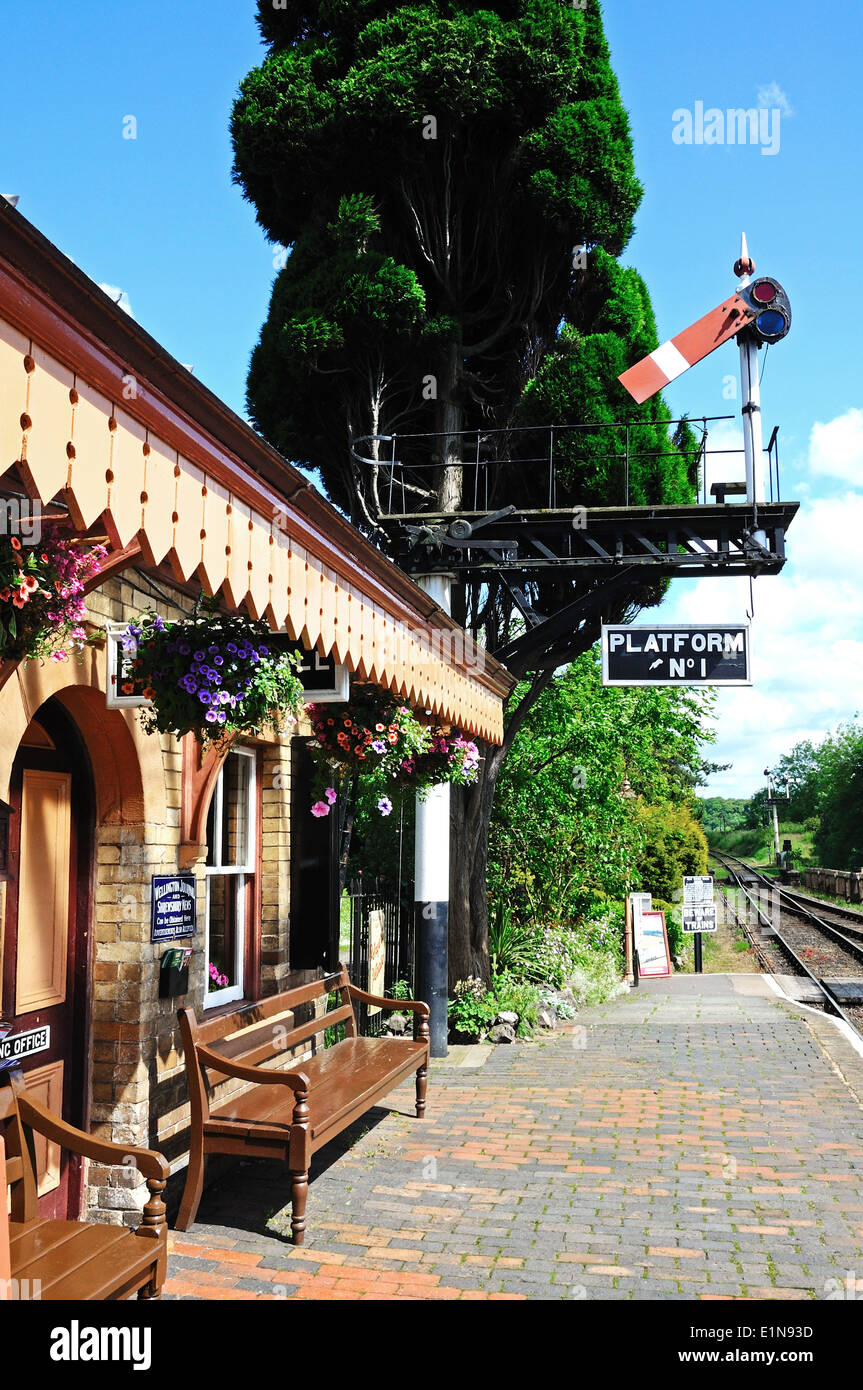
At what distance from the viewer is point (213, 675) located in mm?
4230

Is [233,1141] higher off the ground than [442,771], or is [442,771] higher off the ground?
[442,771]

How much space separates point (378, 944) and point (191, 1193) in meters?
4.93

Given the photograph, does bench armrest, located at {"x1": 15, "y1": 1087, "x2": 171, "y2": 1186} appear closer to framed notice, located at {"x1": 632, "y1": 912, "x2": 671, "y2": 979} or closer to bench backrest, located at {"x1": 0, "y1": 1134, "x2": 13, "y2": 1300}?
bench backrest, located at {"x1": 0, "y1": 1134, "x2": 13, "y2": 1300}

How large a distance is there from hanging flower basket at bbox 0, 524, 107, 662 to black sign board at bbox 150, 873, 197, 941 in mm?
2121

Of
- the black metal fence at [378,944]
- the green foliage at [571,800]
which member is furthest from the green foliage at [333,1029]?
the green foliage at [571,800]

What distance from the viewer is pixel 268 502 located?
3623 mm

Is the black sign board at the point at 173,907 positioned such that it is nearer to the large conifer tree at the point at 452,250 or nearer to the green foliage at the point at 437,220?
the large conifer tree at the point at 452,250

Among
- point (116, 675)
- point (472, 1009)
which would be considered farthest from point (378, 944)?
point (116, 675)

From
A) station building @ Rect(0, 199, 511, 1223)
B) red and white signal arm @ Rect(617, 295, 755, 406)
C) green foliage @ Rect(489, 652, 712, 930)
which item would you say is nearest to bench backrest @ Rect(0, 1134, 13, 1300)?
station building @ Rect(0, 199, 511, 1223)

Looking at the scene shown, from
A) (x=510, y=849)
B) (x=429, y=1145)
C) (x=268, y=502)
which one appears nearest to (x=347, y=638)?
(x=268, y=502)

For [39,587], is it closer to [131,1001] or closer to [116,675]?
[116,675]

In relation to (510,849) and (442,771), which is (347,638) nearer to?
(442,771)

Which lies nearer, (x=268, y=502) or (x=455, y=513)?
(x=268, y=502)

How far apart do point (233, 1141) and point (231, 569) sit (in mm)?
3144
